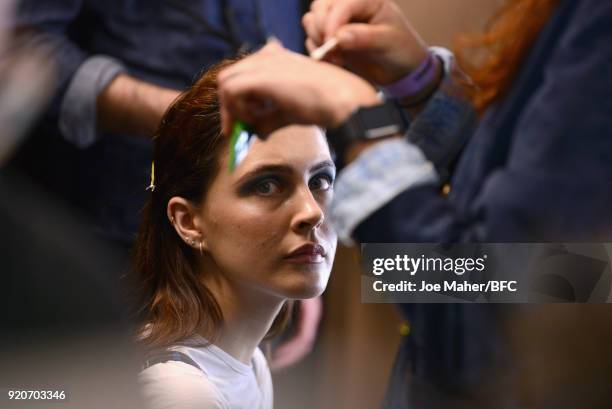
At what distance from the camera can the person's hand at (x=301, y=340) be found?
1.71 metres

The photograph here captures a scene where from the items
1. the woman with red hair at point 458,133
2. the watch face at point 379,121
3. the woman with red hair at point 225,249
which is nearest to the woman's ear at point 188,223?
the woman with red hair at point 225,249

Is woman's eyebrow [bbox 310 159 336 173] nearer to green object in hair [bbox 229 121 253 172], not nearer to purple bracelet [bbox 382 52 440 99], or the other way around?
green object in hair [bbox 229 121 253 172]

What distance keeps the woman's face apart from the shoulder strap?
171 mm

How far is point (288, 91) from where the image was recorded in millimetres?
1234

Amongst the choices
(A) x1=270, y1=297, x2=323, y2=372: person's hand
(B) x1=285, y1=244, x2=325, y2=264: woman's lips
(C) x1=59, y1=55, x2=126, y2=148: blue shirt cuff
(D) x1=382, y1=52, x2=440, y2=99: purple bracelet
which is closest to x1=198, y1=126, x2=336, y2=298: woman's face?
(B) x1=285, y1=244, x2=325, y2=264: woman's lips

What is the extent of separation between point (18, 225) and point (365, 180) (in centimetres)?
95

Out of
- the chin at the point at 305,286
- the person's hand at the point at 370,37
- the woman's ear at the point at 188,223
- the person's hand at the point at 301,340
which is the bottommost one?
the person's hand at the point at 301,340

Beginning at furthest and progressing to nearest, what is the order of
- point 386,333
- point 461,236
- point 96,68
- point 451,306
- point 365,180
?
point 96,68, point 386,333, point 451,306, point 461,236, point 365,180

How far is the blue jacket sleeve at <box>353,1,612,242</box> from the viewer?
4.10 feet

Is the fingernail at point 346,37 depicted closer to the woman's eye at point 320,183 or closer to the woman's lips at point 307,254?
the woman's eye at point 320,183

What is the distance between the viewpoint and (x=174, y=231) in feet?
5.39

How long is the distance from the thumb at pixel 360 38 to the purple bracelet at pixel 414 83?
0.06m

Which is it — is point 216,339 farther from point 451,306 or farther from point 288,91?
point 288,91

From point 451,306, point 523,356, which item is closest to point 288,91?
point 451,306
